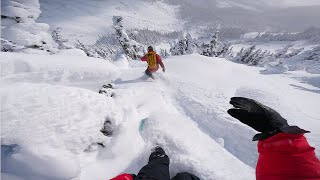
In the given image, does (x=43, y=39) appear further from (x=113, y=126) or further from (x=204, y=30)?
(x=204, y=30)

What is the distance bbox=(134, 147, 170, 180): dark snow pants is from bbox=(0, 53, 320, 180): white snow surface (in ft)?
1.08

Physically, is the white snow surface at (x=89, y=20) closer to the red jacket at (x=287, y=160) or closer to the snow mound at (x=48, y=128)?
the snow mound at (x=48, y=128)

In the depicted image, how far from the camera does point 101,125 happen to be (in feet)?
11.0

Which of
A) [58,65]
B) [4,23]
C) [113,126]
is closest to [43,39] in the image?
[4,23]

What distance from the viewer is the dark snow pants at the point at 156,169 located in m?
2.53

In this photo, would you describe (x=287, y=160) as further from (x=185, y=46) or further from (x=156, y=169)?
(x=185, y=46)

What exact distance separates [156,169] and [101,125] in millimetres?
1175

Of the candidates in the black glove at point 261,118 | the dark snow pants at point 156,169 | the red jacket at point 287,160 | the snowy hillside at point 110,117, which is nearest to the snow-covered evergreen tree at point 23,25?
the snowy hillside at point 110,117

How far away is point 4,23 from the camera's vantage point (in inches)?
331

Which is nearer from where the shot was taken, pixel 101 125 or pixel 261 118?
pixel 261 118

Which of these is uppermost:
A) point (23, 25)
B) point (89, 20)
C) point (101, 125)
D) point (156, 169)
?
point (89, 20)

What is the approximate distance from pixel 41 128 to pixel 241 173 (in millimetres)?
2976

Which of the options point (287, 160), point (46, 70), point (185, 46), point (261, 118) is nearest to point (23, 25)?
point (46, 70)

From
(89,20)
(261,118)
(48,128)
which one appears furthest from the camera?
(89,20)
